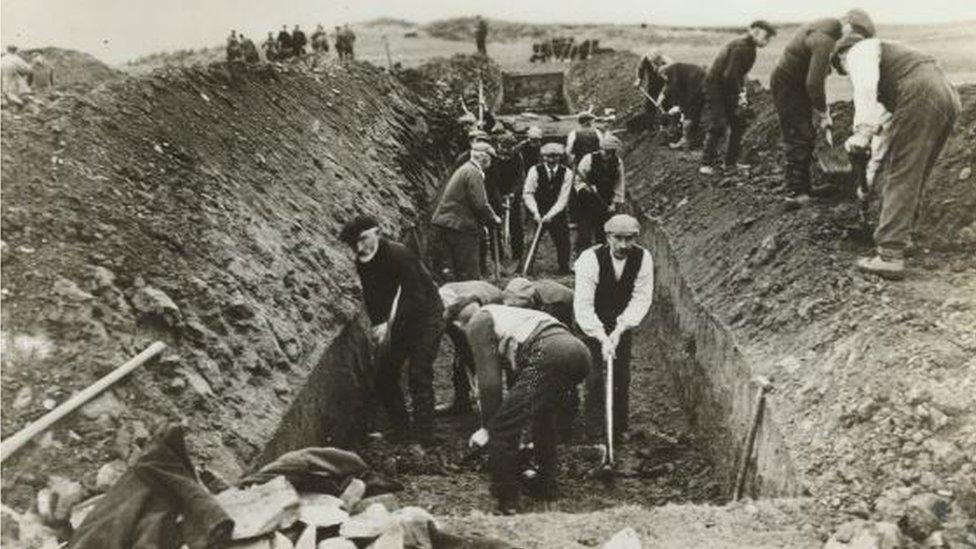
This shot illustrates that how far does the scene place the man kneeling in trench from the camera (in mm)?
4883

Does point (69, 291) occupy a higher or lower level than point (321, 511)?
higher

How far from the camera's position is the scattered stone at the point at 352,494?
3.99 m

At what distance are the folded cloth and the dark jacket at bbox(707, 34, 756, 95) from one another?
7330 millimetres

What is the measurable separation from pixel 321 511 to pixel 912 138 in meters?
4.18

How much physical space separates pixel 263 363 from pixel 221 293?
23.1 inches

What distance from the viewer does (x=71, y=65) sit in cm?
2189

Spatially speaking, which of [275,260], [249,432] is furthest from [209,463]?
[275,260]

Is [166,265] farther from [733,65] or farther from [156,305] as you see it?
[733,65]

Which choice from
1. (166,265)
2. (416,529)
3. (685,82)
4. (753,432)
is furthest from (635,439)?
(685,82)

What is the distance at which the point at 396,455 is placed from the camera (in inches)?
240

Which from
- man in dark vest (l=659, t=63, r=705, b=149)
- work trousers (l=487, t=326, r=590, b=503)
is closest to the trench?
work trousers (l=487, t=326, r=590, b=503)

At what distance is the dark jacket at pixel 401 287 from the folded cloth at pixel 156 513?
8.49 feet

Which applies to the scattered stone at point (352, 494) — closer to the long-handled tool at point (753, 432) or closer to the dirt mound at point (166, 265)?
the dirt mound at point (166, 265)

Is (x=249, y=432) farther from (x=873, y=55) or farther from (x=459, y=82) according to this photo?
(x=459, y=82)
